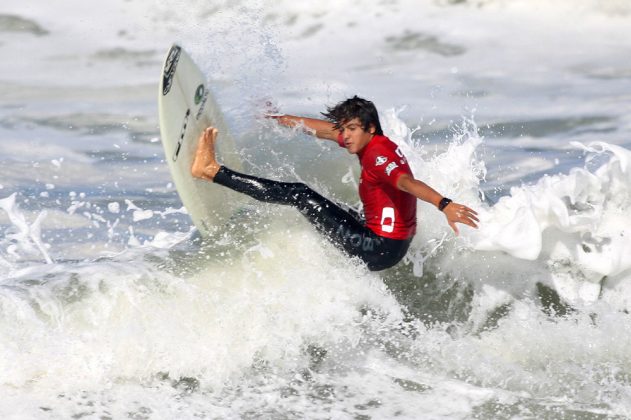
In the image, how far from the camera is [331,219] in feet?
17.6

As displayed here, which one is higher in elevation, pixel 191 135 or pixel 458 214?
pixel 191 135

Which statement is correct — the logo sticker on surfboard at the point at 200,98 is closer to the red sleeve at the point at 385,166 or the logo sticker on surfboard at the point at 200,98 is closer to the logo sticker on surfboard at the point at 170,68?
the logo sticker on surfboard at the point at 170,68

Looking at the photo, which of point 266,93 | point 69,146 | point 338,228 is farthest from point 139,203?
point 338,228

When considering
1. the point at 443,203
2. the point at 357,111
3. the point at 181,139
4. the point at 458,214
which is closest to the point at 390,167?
the point at 357,111

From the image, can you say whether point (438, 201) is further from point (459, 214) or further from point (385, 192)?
point (385, 192)

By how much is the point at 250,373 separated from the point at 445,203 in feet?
4.94

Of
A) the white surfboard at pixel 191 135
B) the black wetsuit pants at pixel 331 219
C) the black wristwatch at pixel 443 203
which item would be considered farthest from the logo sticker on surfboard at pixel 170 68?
the black wristwatch at pixel 443 203

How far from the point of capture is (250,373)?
4699mm

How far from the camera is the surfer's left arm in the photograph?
4.48 m

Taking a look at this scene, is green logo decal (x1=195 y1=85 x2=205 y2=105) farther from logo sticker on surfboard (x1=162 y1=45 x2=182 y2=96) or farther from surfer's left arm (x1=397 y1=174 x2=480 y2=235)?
surfer's left arm (x1=397 y1=174 x2=480 y2=235)

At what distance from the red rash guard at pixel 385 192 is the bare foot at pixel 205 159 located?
1.05 m

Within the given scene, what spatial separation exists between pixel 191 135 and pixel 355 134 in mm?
1231

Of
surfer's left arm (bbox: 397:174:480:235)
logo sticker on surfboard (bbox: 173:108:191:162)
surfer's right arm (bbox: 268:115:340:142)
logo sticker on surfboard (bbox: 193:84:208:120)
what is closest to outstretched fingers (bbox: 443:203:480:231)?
surfer's left arm (bbox: 397:174:480:235)

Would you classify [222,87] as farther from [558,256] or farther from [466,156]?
[558,256]
